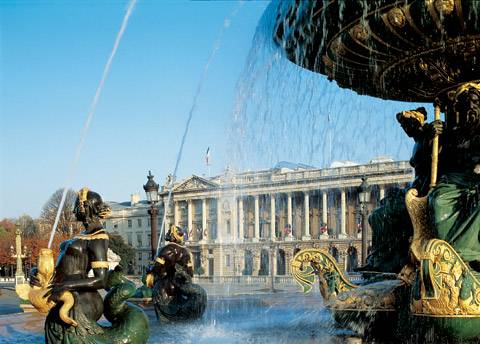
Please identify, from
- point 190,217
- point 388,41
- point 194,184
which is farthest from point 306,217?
point 388,41

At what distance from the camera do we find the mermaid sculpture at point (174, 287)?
27.2 feet

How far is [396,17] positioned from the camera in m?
5.33

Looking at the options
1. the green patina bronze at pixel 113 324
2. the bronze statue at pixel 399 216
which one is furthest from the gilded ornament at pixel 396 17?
the green patina bronze at pixel 113 324

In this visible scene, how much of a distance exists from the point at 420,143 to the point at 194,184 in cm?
9354

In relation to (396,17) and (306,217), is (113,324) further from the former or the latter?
(306,217)

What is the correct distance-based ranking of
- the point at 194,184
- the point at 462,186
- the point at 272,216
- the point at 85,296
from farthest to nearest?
the point at 194,184 → the point at 272,216 → the point at 462,186 → the point at 85,296

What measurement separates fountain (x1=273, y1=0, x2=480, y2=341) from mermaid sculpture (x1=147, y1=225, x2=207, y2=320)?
209 centimetres

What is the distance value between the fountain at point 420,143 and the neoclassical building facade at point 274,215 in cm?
4797

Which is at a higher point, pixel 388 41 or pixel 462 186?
pixel 388 41

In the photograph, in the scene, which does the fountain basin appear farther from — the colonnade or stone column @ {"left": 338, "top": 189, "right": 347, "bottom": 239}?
stone column @ {"left": 338, "top": 189, "right": 347, "bottom": 239}

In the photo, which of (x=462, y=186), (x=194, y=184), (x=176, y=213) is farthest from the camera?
(x=176, y=213)

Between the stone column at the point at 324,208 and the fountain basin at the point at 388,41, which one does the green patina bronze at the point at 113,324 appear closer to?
the fountain basin at the point at 388,41

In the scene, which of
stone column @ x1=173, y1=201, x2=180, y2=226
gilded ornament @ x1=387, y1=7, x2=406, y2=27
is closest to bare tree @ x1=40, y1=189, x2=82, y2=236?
stone column @ x1=173, y1=201, x2=180, y2=226

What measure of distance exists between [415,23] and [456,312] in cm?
226
